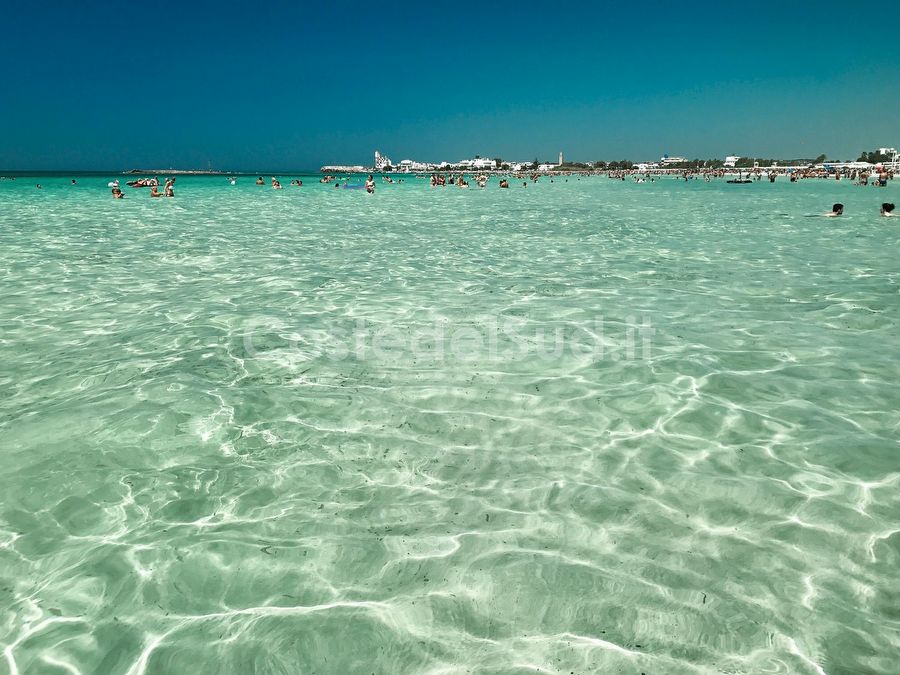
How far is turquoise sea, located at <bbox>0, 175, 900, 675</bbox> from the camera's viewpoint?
311 cm

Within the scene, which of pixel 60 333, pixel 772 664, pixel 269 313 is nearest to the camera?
pixel 772 664

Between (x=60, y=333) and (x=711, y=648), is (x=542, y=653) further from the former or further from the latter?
(x=60, y=333)

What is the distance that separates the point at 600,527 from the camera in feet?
13.2

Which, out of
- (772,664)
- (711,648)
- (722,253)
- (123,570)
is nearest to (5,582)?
(123,570)

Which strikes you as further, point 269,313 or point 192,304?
point 192,304

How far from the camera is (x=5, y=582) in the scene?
349cm

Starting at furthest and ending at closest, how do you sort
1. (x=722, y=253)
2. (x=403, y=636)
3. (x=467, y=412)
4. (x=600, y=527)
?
(x=722, y=253) < (x=467, y=412) < (x=600, y=527) < (x=403, y=636)

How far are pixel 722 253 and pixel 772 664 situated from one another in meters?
15.2

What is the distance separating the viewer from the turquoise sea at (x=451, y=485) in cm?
311

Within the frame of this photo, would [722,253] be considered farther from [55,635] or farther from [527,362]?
[55,635]

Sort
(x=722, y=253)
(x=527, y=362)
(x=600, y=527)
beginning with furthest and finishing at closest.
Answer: (x=722, y=253) → (x=527, y=362) → (x=600, y=527)

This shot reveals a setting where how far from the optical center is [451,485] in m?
4.54

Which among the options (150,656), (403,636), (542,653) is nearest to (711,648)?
(542,653)

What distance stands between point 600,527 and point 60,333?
8.56m
